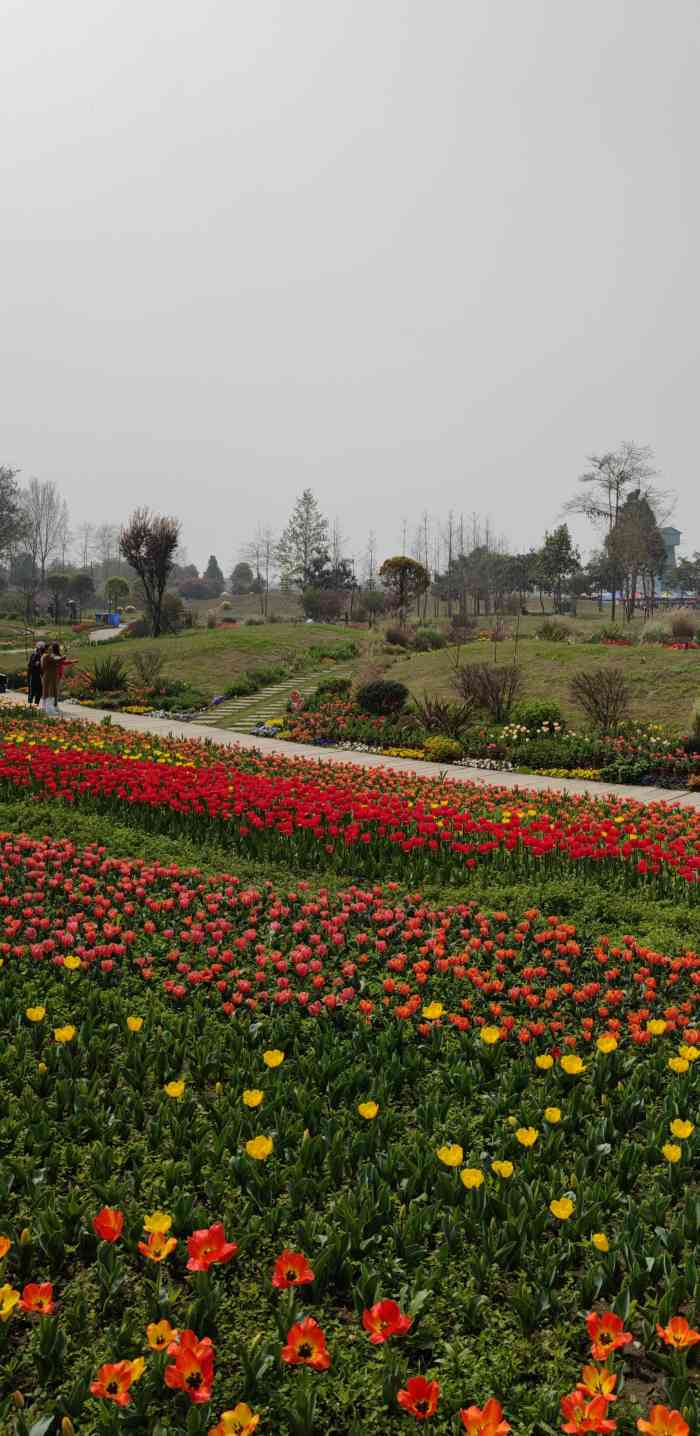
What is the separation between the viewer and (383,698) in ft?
59.8

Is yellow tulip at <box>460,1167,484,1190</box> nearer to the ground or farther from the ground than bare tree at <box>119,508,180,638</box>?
nearer to the ground

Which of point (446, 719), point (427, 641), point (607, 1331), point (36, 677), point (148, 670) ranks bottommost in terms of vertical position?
point (607, 1331)

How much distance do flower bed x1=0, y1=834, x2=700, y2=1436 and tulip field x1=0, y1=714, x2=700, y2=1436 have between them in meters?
0.01

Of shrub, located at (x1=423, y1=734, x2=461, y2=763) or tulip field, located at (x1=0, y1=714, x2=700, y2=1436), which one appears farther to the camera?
shrub, located at (x1=423, y1=734, x2=461, y2=763)

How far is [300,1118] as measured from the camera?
3.12 metres

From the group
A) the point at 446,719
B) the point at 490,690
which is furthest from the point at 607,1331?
the point at 490,690

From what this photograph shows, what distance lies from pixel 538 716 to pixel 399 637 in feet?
44.6

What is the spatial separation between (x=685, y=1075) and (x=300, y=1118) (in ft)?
4.94

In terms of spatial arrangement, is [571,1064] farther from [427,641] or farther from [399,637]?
[399,637]

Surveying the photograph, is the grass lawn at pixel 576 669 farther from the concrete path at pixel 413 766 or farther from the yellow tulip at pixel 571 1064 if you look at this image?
the yellow tulip at pixel 571 1064

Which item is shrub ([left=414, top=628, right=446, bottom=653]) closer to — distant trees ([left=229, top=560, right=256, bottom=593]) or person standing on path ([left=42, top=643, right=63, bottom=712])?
person standing on path ([left=42, top=643, right=63, bottom=712])

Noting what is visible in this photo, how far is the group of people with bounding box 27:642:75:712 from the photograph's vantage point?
18.1 metres

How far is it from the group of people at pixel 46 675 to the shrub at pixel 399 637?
12106mm

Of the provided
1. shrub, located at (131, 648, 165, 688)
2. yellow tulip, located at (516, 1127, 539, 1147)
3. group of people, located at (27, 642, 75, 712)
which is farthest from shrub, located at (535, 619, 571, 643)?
yellow tulip, located at (516, 1127, 539, 1147)
